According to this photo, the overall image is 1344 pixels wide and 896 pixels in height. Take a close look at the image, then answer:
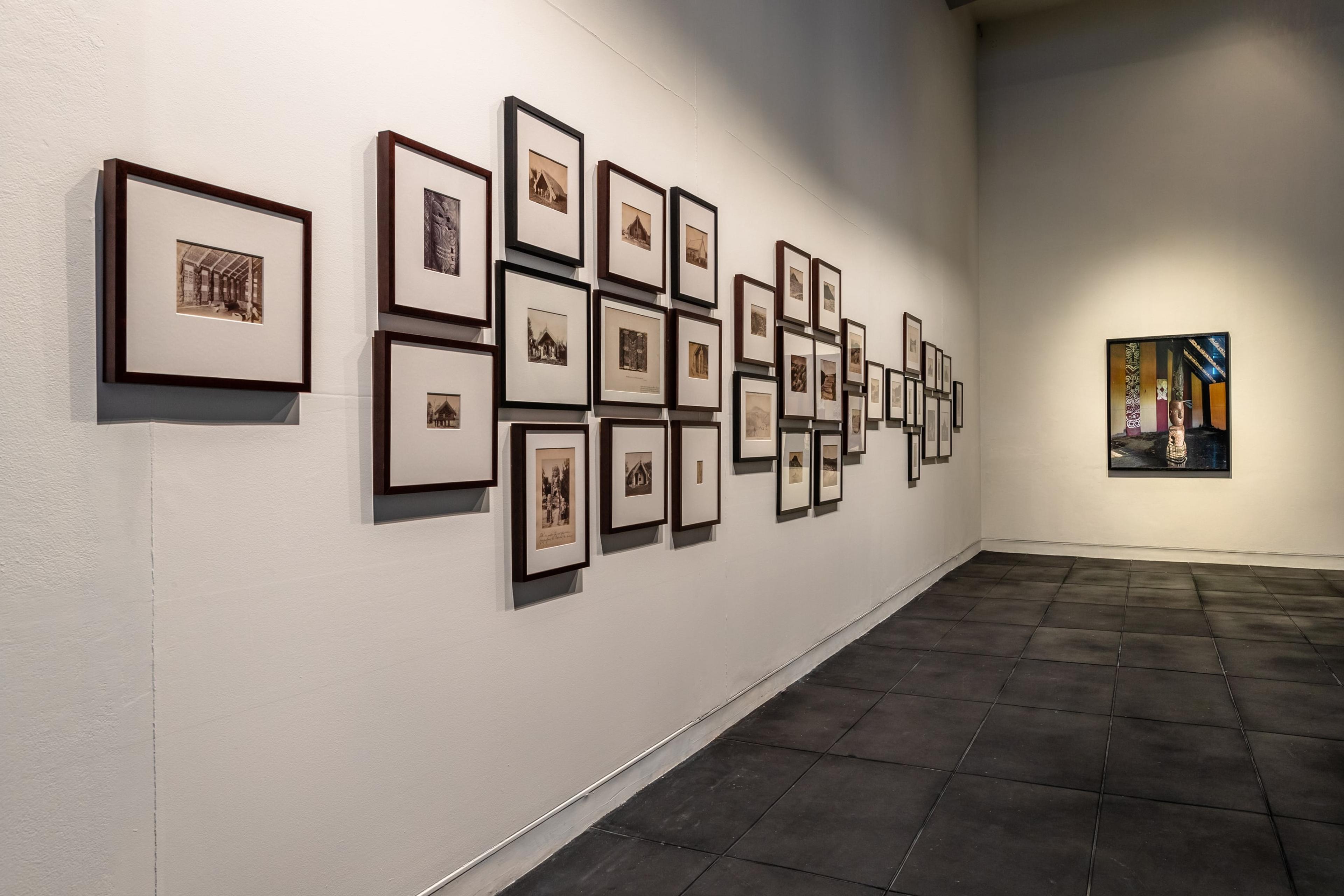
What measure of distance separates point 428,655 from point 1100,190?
29.5 ft

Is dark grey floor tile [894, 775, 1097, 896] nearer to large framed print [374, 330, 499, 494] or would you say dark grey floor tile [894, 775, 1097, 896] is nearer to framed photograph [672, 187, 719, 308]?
large framed print [374, 330, 499, 494]

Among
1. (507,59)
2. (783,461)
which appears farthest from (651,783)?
(507,59)

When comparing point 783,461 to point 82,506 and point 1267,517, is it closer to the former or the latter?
point 82,506

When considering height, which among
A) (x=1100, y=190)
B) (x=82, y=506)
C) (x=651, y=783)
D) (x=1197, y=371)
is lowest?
(x=651, y=783)

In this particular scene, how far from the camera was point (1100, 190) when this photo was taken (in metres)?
8.96

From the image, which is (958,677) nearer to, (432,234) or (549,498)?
(549,498)

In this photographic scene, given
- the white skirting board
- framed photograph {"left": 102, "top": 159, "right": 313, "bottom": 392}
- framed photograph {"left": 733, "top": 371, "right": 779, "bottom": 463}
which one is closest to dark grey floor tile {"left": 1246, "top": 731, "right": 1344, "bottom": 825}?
the white skirting board

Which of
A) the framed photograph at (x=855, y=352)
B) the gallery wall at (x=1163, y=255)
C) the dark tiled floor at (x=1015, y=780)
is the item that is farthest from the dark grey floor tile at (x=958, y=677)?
the gallery wall at (x=1163, y=255)

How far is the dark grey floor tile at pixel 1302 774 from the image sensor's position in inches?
115

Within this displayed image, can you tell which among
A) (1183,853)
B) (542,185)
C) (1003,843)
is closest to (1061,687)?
(1183,853)

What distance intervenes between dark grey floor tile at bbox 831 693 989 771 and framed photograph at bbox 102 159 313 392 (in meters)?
2.71

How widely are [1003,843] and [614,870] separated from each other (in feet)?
4.02

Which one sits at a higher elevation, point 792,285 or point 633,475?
point 792,285

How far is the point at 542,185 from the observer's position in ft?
8.77
